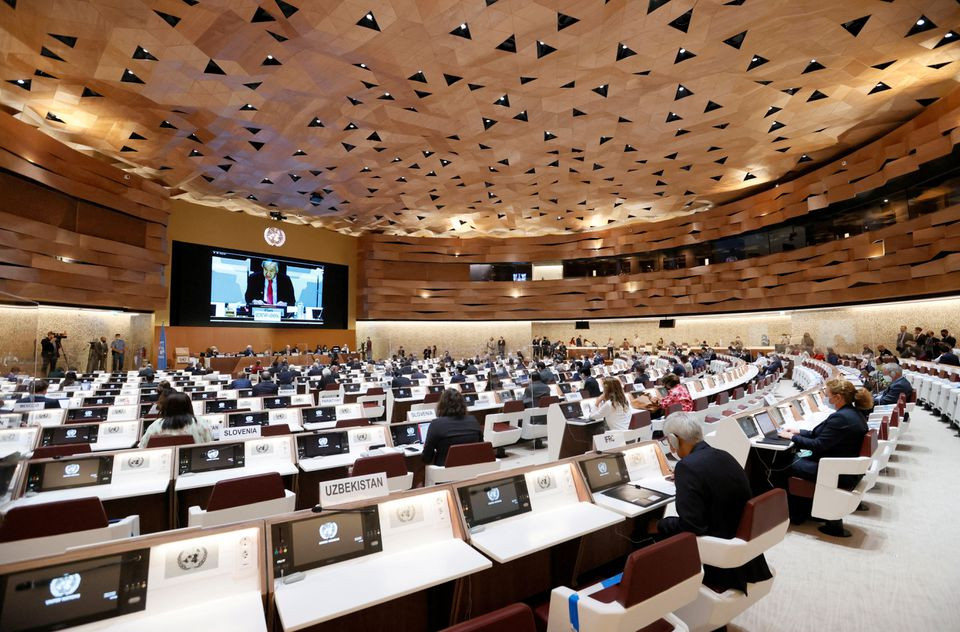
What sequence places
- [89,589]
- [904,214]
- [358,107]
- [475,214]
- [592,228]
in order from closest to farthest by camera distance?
[89,589], [358,107], [904,214], [475,214], [592,228]

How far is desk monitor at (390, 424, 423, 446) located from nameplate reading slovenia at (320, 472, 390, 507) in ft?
7.05

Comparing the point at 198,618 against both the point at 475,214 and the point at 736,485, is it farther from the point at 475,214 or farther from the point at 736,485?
the point at 475,214

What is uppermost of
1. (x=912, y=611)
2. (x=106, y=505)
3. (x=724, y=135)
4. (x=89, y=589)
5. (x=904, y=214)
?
(x=724, y=135)

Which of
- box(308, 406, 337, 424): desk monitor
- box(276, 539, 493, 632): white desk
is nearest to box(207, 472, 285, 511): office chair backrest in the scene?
box(276, 539, 493, 632): white desk

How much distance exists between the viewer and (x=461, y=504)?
8.87 ft

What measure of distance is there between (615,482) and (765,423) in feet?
8.65

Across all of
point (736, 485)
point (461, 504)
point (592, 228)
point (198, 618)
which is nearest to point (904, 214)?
point (592, 228)

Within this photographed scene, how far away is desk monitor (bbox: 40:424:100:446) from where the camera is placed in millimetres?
4953

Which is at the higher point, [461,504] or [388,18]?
[388,18]

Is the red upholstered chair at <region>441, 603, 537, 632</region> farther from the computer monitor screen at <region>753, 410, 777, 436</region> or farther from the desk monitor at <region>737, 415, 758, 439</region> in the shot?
the computer monitor screen at <region>753, 410, 777, 436</region>

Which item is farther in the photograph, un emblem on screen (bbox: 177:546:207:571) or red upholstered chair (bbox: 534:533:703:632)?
un emblem on screen (bbox: 177:546:207:571)

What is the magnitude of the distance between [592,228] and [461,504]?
2767 cm

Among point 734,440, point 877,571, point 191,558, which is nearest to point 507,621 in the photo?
point 191,558

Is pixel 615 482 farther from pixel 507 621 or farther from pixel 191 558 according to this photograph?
pixel 191 558
